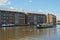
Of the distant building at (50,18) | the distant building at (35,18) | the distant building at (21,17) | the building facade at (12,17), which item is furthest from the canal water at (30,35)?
the distant building at (50,18)

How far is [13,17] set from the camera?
54531 mm

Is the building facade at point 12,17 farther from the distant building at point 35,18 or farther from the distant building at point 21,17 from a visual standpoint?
the distant building at point 35,18

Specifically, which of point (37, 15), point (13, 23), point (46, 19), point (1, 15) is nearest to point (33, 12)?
point (37, 15)

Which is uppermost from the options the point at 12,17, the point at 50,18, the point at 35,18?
the point at 12,17

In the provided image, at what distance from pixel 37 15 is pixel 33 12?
7.24 ft

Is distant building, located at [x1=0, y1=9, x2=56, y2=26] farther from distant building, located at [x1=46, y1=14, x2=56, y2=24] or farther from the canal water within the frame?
the canal water

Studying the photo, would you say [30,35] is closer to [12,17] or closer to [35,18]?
[12,17]

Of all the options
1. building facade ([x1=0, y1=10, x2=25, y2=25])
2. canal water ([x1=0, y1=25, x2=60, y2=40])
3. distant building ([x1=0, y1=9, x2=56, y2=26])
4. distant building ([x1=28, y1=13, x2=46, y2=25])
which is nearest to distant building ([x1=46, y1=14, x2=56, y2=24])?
distant building ([x1=0, y1=9, x2=56, y2=26])

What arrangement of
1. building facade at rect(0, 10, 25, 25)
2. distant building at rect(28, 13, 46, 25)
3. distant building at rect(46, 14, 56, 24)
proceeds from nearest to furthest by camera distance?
building facade at rect(0, 10, 25, 25) < distant building at rect(28, 13, 46, 25) < distant building at rect(46, 14, 56, 24)

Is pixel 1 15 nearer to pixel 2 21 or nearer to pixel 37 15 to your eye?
pixel 2 21

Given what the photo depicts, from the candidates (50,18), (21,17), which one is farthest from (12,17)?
(50,18)

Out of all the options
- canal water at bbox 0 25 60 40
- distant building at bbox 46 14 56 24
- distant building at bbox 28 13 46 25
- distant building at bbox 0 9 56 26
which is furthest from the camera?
distant building at bbox 46 14 56 24

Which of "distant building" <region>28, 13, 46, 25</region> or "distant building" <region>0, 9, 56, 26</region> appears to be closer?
"distant building" <region>0, 9, 56, 26</region>

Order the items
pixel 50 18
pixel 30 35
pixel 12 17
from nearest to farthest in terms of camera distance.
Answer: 1. pixel 30 35
2. pixel 12 17
3. pixel 50 18
